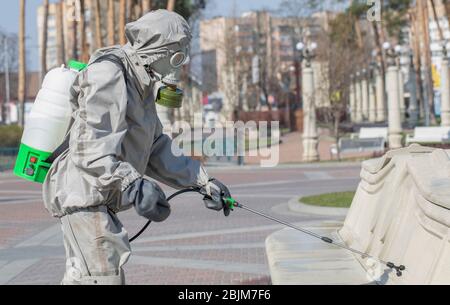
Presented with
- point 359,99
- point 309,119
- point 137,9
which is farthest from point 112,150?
point 359,99

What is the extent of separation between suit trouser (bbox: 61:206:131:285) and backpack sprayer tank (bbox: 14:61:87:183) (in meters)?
0.38

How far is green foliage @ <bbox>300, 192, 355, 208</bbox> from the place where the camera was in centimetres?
1375

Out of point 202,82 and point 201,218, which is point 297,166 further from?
point 202,82

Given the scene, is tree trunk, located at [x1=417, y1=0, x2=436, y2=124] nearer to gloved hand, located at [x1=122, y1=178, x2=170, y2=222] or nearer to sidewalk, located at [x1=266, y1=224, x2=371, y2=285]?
sidewalk, located at [x1=266, y1=224, x2=371, y2=285]

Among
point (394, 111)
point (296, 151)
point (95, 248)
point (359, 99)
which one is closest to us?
point (95, 248)

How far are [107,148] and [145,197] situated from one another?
0.33m

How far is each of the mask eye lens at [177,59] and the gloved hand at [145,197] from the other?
0.73m

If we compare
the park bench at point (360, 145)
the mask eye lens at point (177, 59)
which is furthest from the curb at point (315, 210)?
the park bench at point (360, 145)

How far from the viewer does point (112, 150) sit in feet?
13.4

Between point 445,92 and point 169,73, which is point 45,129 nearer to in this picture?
point 169,73

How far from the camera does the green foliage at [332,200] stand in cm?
1375

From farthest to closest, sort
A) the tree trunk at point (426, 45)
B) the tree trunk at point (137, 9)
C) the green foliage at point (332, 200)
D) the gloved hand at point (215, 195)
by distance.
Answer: the tree trunk at point (426, 45) → the tree trunk at point (137, 9) → the green foliage at point (332, 200) → the gloved hand at point (215, 195)

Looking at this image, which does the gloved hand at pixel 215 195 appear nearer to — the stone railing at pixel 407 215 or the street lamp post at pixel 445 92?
the stone railing at pixel 407 215
